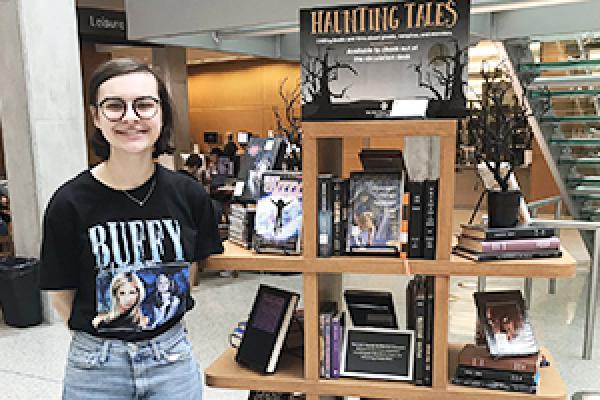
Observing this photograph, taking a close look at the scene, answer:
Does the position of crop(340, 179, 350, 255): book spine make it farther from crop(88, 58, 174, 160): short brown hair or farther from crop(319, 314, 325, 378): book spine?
crop(88, 58, 174, 160): short brown hair

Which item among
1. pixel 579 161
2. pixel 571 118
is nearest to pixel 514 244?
pixel 571 118

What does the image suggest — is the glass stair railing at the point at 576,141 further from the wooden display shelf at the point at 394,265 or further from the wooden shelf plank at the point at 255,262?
the wooden shelf plank at the point at 255,262

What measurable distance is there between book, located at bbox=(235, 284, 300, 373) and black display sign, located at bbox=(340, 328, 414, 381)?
228mm

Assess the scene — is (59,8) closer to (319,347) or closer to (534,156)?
(319,347)

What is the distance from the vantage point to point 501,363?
179 centimetres

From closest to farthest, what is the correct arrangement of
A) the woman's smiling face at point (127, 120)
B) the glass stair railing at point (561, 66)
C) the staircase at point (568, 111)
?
1. the woman's smiling face at point (127, 120)
2. the glass stair railing at point (561, 66)
3. the staircase at point (568, 111)

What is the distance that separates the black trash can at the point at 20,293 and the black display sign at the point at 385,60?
3835 millimetres

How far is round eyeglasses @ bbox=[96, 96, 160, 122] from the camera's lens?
1568mm

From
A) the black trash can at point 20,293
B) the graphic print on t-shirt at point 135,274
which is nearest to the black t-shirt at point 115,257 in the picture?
the graphic print on t-shirt at point 135,274

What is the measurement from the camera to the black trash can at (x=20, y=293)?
4.67 m

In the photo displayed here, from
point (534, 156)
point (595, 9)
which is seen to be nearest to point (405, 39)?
point (595, 9)

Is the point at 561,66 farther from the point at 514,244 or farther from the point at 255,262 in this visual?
the point at 255,262

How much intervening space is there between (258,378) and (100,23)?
7.10 metres

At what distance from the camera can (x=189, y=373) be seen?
1.73 meters
